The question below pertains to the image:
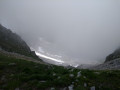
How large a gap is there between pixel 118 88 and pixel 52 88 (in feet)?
21.2

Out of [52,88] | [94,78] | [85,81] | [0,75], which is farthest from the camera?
[0,75]

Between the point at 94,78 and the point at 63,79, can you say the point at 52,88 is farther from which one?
the point at 94,78

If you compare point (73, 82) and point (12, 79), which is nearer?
point (73, 82)

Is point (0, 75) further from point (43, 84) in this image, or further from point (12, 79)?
point (43, 84)

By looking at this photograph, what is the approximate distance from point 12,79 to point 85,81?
26.6ft

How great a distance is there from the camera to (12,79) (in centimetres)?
1611

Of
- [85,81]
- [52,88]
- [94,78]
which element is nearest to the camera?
[52,88]

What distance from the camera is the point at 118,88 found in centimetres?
1399

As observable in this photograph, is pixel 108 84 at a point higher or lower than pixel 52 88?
higher

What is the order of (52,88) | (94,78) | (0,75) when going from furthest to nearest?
(0,75)
(94,78)
(52,88)

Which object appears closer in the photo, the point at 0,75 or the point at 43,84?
the point at 43,84

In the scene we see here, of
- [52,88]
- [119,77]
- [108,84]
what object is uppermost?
[119,77]

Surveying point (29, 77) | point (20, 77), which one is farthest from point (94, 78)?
point (20, 77)

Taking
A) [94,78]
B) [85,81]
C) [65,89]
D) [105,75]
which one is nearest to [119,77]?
[105,75]
